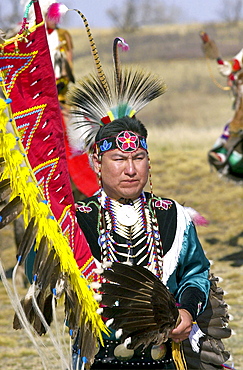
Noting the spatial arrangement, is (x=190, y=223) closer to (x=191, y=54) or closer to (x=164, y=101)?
(x=164, y=101)

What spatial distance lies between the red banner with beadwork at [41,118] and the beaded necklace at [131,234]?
0.57ft

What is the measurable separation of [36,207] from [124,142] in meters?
0.57

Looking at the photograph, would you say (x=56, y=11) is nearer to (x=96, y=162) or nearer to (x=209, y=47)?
(x=96, y=162)

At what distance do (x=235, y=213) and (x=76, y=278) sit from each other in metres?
8.43

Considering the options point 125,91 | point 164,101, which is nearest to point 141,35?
point 164,101

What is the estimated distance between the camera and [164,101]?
28.1m

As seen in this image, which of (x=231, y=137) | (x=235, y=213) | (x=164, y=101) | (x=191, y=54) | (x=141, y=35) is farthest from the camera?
(x=141, y=35)

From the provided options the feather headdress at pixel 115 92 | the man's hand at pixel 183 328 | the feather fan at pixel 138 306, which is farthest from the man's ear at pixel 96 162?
the man's hand at pixel 183 328

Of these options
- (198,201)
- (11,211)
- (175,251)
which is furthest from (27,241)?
(198,201)

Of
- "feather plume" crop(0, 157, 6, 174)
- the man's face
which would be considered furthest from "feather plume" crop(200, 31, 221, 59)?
"feather plume" crop(0, 157, 6, 174)

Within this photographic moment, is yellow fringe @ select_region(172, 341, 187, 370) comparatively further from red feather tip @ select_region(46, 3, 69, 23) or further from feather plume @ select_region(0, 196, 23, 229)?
red feather tip @ select_region(46, 3, 69, 23)

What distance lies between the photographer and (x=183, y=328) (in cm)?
256

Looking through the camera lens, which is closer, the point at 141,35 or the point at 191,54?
the point at 191,54

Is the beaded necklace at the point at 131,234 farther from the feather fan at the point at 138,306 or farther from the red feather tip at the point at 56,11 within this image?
the red feather tip at the point at 56,11
